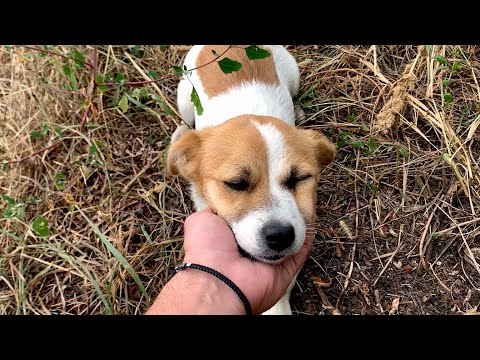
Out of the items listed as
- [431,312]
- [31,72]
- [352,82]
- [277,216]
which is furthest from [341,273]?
[31,72]

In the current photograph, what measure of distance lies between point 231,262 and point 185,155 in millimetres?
848

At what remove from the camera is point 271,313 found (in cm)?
304

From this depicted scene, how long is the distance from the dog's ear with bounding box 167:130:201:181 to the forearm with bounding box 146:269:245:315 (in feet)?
2.66

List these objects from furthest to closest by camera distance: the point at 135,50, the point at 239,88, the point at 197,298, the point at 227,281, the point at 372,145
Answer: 1. the point at 135,50
2. the point at 372,145
3. the point at 239,88
4. the point at 227,281
5. the point at 197,298

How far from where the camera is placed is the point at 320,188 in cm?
378

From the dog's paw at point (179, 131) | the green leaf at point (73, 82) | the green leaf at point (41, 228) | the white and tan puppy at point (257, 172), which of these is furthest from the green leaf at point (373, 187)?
the green leaf at point (73, 82)

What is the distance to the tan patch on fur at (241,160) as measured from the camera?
260cm

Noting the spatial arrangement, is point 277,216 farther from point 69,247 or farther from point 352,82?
point 352,82

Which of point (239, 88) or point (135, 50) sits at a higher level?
point (135, 50)

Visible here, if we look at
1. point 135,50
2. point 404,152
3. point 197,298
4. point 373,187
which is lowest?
point 373,187

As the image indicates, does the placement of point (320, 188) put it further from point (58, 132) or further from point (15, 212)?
point (15, 212)

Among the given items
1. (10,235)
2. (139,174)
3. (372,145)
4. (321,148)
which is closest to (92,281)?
(10,235)

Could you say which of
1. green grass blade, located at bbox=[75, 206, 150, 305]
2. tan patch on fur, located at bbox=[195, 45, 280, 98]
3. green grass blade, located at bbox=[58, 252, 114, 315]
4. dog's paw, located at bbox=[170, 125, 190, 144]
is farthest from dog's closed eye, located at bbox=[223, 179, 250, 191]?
dog's paw, located at bbox=[170, 125, 190, 144]

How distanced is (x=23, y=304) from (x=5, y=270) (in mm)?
398
